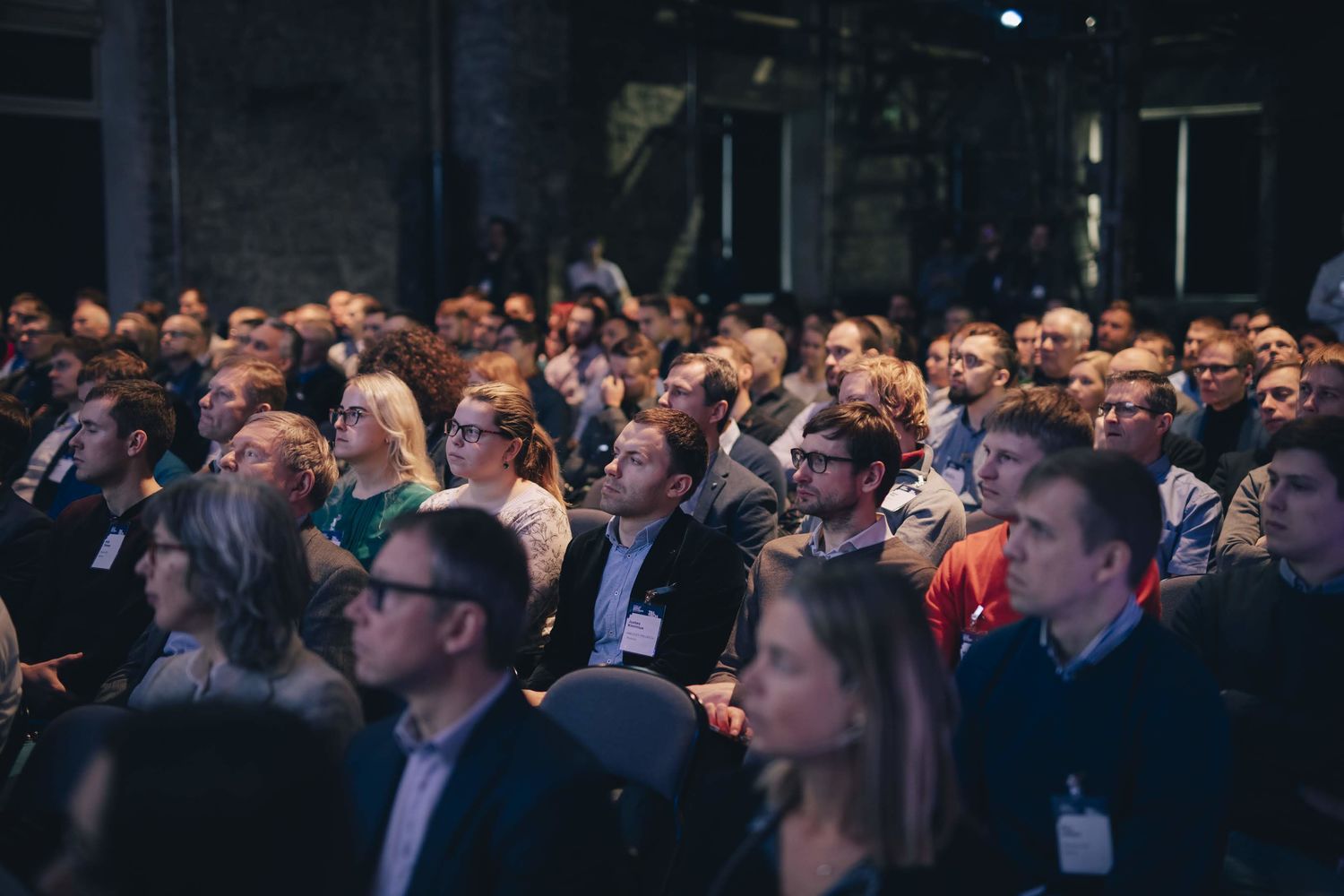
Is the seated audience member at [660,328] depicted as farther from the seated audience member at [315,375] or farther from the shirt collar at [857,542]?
the shirt collar at [857,542]

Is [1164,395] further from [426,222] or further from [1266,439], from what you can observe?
[426,222]

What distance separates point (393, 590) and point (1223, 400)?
179 inches

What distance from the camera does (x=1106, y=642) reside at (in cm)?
217

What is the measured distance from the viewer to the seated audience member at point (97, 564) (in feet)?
11.4

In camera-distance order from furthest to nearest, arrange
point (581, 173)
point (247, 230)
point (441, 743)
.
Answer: point (581, 173)
point (247, 230)
point (441, 743)

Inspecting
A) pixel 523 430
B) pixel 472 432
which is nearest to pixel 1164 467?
pixel 523 430

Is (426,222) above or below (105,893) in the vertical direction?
above

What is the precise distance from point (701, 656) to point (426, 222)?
9.07 meters

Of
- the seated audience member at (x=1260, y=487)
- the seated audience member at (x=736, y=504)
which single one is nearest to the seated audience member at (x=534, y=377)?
the seated audience member at (x=736, y=504)

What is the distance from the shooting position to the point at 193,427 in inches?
223

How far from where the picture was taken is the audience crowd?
5.36 feet

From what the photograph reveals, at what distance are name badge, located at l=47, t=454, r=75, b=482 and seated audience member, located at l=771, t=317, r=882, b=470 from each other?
2.98 metres

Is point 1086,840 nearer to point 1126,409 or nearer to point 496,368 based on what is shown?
point 1126,409

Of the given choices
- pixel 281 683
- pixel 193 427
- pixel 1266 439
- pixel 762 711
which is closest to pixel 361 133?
pixel 193 427
